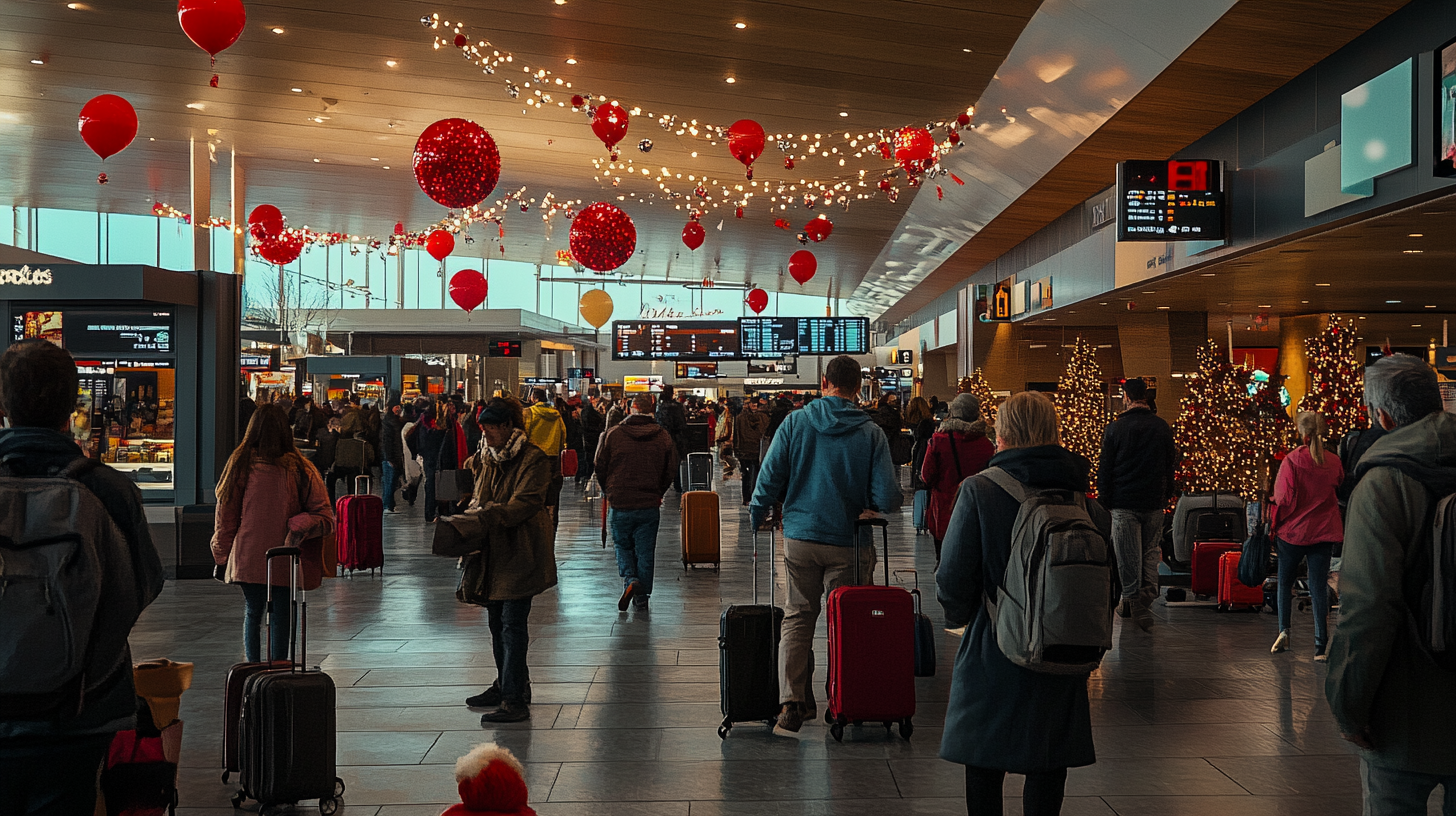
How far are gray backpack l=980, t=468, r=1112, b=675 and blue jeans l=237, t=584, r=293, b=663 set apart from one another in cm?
387

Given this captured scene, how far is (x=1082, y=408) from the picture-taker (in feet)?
51.9

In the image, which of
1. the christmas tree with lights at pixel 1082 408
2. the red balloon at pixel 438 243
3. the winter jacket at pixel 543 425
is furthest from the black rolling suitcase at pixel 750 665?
the red balloon at pixel 438 243

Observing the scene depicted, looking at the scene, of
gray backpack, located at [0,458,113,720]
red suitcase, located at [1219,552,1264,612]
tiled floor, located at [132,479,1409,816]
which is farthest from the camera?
red suitcase, located at [1219,552,1264,612]

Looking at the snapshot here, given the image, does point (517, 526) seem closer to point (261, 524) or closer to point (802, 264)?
point (261, 524)

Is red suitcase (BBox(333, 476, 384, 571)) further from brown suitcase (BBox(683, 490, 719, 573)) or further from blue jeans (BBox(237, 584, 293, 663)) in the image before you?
blue jeans (BBox(237, 584, 293, 663))

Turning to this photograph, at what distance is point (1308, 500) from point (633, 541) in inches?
194

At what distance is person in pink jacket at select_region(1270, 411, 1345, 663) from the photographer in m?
7.21

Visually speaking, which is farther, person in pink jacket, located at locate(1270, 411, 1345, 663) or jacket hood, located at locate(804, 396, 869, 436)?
person in pink jacket, located at locate(1270, 411, 1345, 663)

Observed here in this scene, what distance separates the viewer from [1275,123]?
1149 centimetres

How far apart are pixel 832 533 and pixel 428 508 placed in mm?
10836

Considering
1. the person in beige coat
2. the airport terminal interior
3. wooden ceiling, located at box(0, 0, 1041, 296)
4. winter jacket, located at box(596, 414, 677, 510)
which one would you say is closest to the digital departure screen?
the airport terminal interior

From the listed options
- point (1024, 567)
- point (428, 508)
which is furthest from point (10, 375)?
point (428, 508)

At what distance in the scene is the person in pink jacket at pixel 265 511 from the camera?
5766 mm

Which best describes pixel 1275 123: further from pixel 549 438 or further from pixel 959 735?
pixel 959 735
